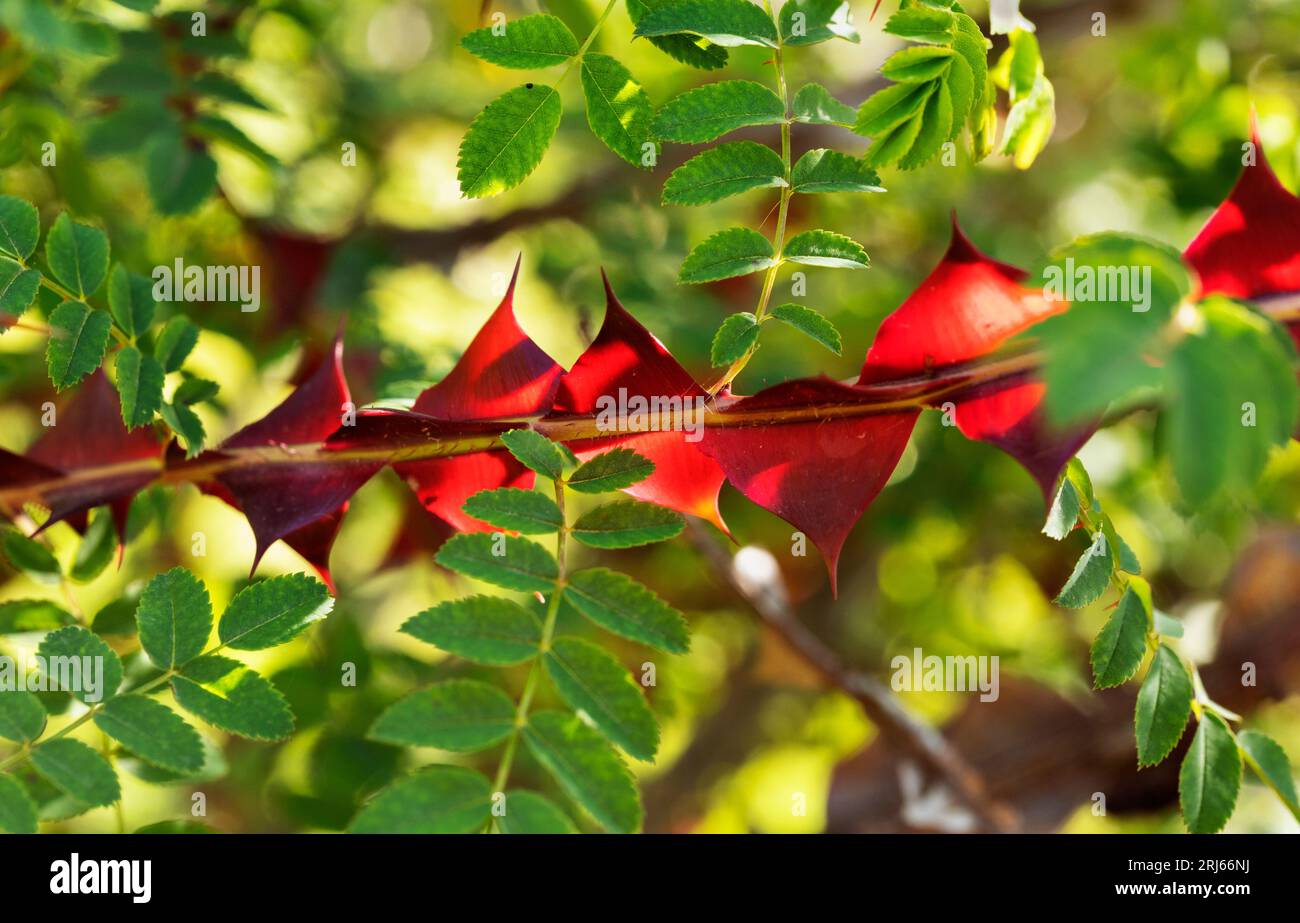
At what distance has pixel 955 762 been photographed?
3.77 feet

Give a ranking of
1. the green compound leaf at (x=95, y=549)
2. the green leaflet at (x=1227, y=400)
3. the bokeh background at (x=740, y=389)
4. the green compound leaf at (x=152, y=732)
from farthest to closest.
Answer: the bokeh background at (x=740, y=389)
the green compound leaf at (x=95, y=549)
the green compound leaf at (x=152, y=732)
the green leaflet at (x=1227, y=400)

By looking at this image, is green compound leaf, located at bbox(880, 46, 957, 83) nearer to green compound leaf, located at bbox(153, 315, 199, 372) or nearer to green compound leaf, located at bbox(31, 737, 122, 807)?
green compound leaf, located at bbox(153, 315, 199, 372)

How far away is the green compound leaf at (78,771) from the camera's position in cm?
59

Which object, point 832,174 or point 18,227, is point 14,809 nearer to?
point 18,227

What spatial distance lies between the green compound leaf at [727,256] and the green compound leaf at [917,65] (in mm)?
116

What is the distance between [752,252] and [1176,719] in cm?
36

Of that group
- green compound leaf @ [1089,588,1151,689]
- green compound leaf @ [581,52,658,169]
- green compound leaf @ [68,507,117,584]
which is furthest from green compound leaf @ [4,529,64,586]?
green compound leaf @ [1089,588,1151,689]

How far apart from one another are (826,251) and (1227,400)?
30 centimetres

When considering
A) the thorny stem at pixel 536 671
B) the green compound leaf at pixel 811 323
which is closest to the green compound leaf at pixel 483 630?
the thorny stem at pixel 536 671

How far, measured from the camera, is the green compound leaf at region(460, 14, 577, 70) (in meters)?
0.64

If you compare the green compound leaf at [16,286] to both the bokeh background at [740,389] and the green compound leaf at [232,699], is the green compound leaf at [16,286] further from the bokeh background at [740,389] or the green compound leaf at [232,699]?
the bokeh background at [740,389]

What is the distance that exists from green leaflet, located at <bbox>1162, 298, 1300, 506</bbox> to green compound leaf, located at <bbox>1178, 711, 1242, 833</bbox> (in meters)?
0.28

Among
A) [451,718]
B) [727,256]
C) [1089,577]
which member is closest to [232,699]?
[451,718]
